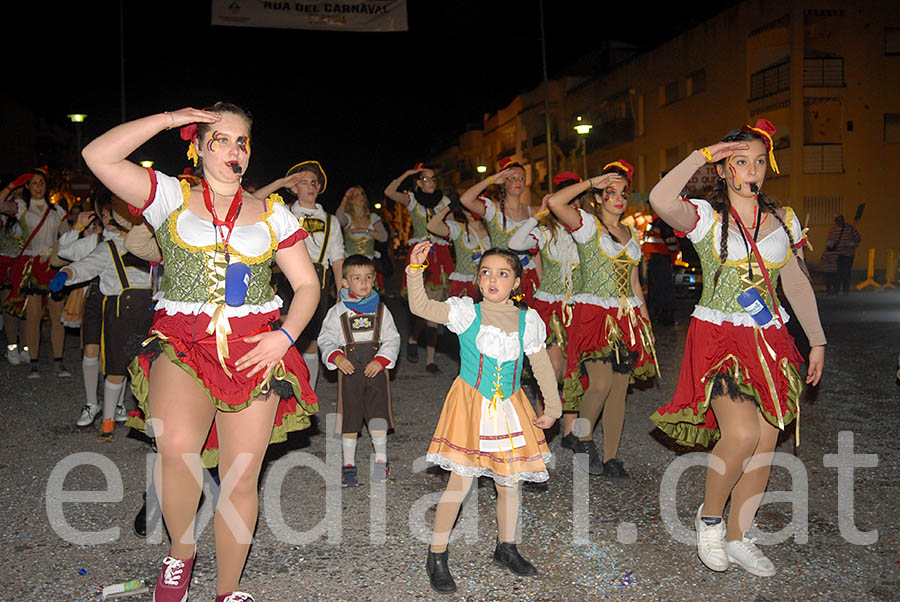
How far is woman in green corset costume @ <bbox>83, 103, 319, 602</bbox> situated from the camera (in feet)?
10.5

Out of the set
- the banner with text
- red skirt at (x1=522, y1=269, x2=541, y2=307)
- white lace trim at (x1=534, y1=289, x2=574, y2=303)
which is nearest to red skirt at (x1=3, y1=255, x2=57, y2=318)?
red skirt at (x1=522, y1=269, x2=541, y2=307)

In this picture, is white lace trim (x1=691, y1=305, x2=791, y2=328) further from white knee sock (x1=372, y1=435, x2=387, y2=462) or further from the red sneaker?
the red sneaker

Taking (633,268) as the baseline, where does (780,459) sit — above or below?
below

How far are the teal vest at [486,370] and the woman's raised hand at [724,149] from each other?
118 cm

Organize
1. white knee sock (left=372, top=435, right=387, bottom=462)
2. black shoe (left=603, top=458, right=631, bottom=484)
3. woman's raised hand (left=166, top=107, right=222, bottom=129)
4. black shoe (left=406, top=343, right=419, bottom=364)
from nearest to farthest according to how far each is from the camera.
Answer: woman's raised hand (left=166, top=107, right=222, bottom=129) → black shoe (left=603, top=458, right=631, bottom=484) → white knee sock (left=372, top=435, right=387, bottom=462) → black shoe (left=406, top=343, right=419, bottom=364)

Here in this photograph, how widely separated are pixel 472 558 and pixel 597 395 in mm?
1810

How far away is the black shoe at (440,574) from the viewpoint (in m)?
3.74

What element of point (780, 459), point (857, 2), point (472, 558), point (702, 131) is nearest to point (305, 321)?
point (472, 558)

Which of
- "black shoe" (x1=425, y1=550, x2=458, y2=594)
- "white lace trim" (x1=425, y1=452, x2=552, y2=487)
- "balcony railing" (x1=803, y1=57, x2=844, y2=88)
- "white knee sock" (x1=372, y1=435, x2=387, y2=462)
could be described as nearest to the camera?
"black shoe" (x1=425, y1=550, x2=458, y2=594)

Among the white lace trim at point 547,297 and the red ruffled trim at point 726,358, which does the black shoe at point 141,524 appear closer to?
the red ruffled trim at point 726,358

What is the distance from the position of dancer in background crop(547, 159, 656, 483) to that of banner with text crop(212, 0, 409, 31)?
11.8 meters

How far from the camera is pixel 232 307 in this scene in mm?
3271

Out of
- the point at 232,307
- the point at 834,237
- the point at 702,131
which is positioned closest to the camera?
the point at 232,307

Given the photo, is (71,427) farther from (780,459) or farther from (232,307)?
(780,459)
